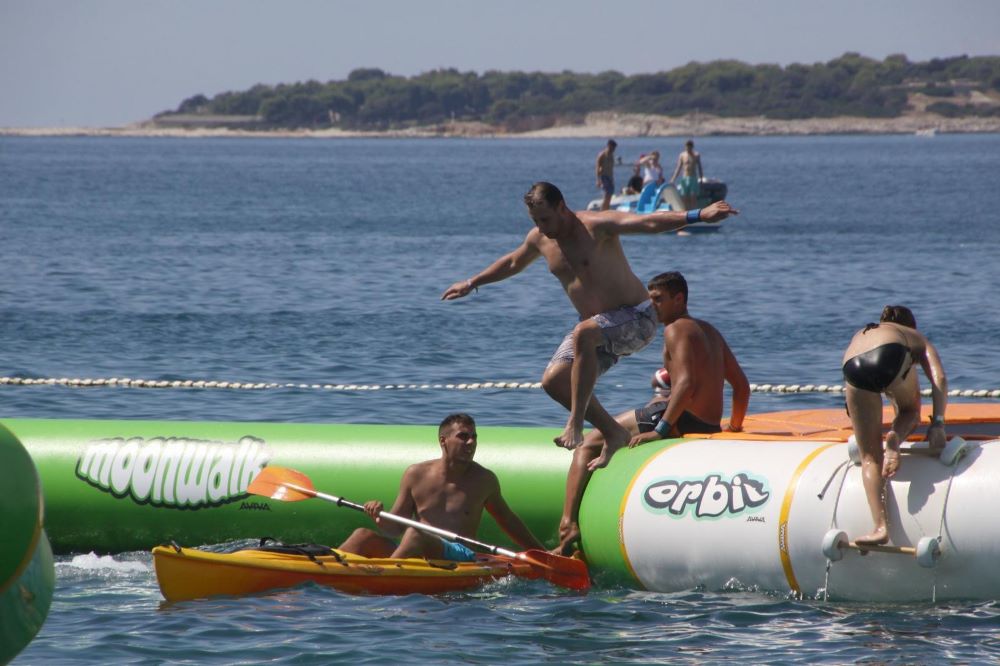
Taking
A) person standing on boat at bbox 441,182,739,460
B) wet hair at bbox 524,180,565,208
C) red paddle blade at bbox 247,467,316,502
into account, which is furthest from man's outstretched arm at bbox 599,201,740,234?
red paddle blade at bbox 247,467,316,502

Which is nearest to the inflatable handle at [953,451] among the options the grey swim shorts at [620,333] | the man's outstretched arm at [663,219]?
the man's outstretched arm at [663,219]

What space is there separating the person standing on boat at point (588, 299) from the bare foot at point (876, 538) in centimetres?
151

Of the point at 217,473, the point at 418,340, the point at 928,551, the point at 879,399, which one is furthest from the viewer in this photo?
the point at 418,340

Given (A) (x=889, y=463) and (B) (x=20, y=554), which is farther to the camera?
(A) (x=889, y=463)

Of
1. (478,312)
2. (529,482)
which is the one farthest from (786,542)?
(478,312)

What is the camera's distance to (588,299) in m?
7.78

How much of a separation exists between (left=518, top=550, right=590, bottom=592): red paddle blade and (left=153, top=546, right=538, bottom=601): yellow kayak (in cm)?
7

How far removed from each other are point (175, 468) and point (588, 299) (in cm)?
264

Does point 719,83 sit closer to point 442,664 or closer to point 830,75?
point 830,75

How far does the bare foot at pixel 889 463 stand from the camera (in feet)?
22.4

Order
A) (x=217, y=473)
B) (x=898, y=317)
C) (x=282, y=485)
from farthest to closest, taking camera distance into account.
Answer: (x=217, y=473) < (x=282, y=485) < (x=898, y=317)

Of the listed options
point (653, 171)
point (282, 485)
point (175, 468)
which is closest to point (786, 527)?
point (282, 485)

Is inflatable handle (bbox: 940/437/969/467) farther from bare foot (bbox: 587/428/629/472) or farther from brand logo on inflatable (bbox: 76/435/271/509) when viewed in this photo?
brand logo on inflatable (bbox: 76/435/271/509)

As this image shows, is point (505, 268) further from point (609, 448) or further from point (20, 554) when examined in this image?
point (20, 554)
